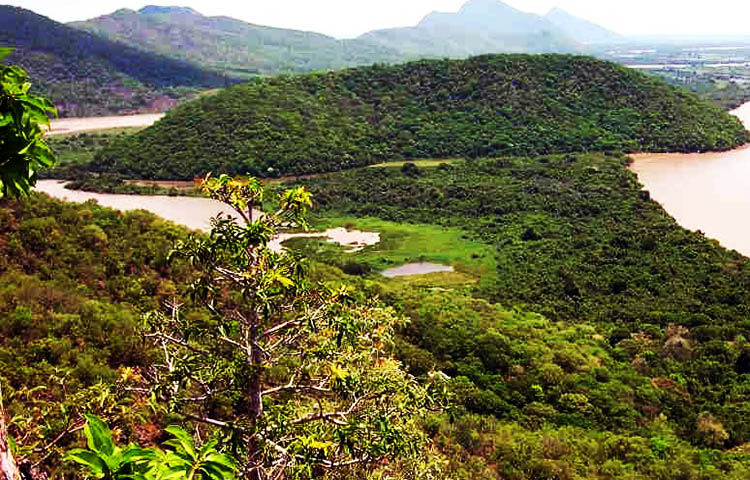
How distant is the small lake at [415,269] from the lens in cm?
3088

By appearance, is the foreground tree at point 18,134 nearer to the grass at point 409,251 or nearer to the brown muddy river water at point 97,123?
the grass at point 409,251

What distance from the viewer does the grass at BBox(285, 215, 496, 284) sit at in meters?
30.7

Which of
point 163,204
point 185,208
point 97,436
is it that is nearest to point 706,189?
point 185,208

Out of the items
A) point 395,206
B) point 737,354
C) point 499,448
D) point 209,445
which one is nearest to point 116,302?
point 499,448

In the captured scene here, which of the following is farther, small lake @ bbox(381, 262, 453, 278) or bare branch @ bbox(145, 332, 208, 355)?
small lake @ bbox(381, 262, 453, 278)

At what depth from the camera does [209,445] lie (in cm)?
213

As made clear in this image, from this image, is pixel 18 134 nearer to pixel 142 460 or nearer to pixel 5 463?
pixel 5 463

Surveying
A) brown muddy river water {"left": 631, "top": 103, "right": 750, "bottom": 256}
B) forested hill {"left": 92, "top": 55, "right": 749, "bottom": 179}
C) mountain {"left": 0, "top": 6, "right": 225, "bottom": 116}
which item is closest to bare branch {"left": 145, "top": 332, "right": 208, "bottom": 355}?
brown muddy river water {"left": 631, "top": 103, "right": 750, "bottom": 256}

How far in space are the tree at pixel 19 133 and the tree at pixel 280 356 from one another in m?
1.60

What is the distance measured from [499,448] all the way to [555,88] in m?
55.4

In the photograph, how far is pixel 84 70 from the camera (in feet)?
315

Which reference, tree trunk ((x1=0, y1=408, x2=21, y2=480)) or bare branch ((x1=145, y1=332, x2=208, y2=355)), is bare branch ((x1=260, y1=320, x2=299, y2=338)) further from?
tree trunk ((x1=0, y1=408, x2=21, y2=480))

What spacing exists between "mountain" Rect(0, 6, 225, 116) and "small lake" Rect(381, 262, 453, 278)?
6998cm

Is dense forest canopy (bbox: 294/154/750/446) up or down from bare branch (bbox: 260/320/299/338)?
down
